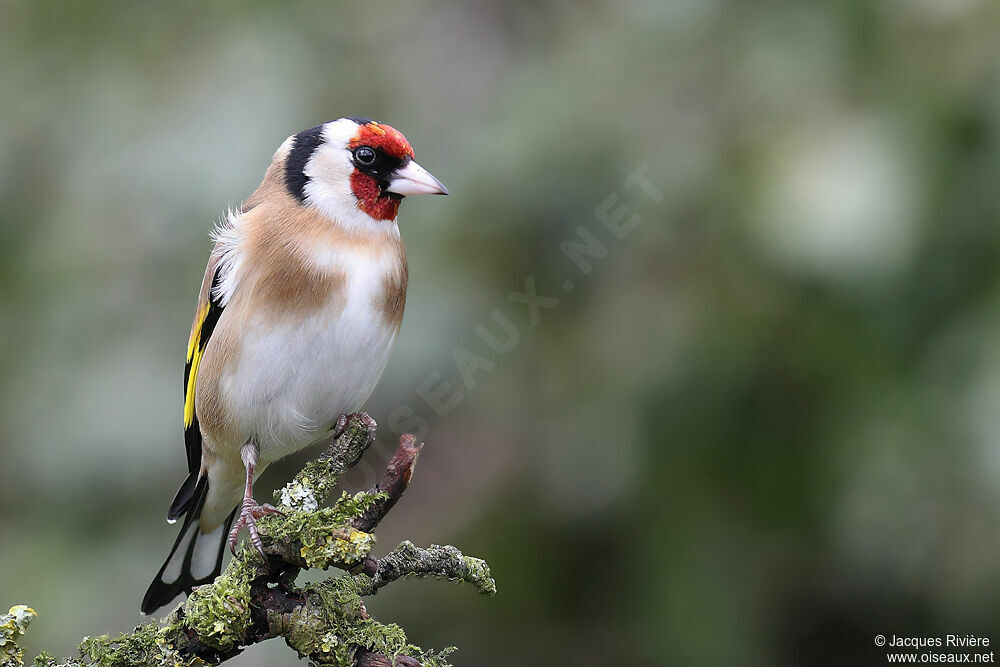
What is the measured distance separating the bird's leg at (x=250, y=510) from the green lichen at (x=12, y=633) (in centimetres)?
34

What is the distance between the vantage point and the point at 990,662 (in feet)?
9.16

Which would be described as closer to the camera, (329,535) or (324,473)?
(329,535)

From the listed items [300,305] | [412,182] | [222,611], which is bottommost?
[222,611]

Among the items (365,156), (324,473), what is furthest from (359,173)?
(324,473)

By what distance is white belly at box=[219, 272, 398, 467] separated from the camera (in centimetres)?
227

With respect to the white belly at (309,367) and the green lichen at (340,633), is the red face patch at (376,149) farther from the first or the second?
the green lichen at (340,633)

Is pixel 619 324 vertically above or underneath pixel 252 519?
above

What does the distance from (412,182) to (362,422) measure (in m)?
0.54

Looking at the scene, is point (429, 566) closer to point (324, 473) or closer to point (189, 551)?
point (324, 473)

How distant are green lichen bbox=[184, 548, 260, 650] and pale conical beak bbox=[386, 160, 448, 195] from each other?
942 millimetres

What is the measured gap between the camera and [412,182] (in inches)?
91.0

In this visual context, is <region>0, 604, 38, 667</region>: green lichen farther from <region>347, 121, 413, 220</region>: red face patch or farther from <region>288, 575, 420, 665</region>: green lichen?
<region>347, 121, 413, 220</region>: red face patch

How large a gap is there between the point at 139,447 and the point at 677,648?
162cm

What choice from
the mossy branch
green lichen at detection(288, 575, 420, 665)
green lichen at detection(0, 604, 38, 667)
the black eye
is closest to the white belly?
the black eye
